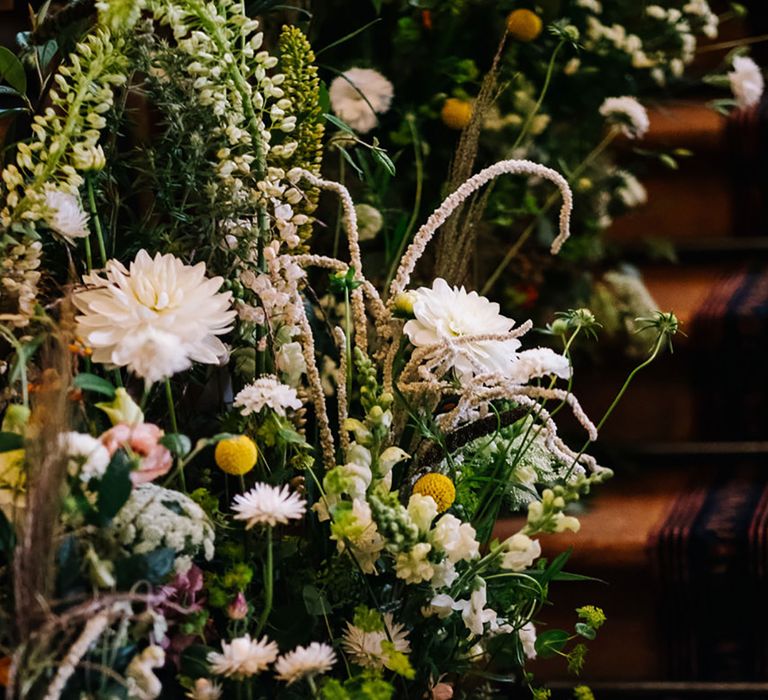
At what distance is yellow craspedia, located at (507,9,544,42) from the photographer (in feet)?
5.20

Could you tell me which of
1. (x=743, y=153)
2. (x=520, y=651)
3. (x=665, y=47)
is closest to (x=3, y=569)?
(x=520, y=651)

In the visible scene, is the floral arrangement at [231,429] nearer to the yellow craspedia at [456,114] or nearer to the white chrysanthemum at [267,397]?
the white chrysanthemum at [267,397]

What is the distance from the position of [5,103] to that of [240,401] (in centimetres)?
72

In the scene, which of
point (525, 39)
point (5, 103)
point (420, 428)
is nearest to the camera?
point (420, 428)

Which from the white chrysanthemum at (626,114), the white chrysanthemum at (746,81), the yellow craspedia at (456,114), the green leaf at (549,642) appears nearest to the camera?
the green leaf at (549,642)

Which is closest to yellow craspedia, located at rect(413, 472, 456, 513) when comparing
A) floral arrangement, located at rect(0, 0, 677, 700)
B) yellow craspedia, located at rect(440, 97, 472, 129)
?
floral arrangement, located at rect(0, 0, 677, 700)

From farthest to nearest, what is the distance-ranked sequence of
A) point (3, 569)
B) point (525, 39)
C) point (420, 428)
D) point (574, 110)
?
point (574, 110)
point (525, 39)
point (420, 428)
point (3, 569)

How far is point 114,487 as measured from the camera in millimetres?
782

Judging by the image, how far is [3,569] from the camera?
86 cm

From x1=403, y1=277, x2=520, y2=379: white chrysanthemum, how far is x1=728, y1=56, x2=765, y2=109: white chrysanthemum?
3.48ft

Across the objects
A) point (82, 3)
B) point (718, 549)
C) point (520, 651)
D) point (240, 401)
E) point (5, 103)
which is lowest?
point (718, 549)

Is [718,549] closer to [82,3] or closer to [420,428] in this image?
[420,428]

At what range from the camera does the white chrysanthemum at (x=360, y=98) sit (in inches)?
59.3

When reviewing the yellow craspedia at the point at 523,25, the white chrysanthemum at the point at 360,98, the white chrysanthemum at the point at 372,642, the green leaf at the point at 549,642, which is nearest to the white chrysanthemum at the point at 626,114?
the yellow craspedia at the point at 523,25
